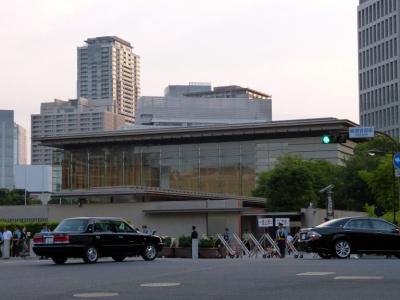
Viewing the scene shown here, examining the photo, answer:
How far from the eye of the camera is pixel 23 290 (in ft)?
54.1

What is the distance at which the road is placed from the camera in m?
14.9

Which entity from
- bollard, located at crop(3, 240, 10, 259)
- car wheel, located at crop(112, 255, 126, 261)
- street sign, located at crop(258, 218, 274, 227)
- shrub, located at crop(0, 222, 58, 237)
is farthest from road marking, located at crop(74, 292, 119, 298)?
street sign, located at crop(258, 218, 274, 227)

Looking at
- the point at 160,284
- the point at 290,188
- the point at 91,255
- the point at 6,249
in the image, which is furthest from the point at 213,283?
the point at 290,188

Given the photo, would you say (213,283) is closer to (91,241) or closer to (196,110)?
(91,241)

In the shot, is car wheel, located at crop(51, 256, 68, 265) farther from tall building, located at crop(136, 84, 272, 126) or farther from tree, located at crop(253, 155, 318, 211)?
tall building, located at crop(136, 84, 272, 126)

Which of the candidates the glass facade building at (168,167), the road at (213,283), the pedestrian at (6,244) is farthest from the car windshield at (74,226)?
the glass facade building at (168,167)

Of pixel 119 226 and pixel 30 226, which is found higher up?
pixel 119 226

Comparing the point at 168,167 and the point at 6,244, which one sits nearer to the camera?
the point at 6,244

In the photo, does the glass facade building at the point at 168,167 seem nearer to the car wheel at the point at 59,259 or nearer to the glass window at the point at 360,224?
the glass window at the point at 360,224

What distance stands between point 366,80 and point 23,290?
144 m

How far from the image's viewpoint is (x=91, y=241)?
1128 inches

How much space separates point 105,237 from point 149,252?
6.83 ft

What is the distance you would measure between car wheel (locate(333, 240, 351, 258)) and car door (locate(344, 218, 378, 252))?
0.69 ft

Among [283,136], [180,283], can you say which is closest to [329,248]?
[180,283]
